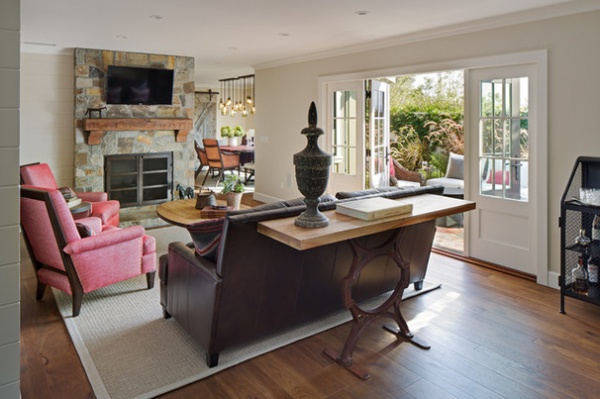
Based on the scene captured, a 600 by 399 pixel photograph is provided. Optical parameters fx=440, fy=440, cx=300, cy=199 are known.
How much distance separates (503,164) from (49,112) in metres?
5.75

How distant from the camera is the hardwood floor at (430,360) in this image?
238cm

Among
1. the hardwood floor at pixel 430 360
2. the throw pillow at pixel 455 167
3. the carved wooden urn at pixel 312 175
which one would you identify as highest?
the throw pillow at pixel 455 167

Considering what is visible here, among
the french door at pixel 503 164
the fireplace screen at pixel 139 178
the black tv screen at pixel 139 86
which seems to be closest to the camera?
the french door at pixel 503 164

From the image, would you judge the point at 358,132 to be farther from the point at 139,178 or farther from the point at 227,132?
the point at 227,132

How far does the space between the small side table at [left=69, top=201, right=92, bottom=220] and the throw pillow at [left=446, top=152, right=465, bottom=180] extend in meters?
5.72

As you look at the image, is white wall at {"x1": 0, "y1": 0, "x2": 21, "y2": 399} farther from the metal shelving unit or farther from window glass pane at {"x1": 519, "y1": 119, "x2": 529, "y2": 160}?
window glass pane at {"x1": 519, "y1": 119, "x2": 529, "y2": 160}

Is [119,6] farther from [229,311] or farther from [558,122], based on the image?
[558,122]

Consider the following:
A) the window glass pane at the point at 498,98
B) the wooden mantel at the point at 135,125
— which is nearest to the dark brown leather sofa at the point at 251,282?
the window glass pane at the point at 498,98

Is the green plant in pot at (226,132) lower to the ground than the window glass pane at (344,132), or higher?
higher

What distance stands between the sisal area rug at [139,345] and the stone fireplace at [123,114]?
302 cm

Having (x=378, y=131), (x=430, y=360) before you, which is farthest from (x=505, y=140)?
(x=430, y=360)

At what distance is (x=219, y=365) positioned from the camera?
8.54 feet

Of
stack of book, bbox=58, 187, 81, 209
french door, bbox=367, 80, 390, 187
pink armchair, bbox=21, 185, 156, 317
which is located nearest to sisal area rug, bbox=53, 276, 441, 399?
pink armchair, bbox=21, 185, 156, 317

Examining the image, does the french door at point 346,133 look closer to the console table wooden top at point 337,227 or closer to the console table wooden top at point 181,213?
the console table wooden top at point 181,213
